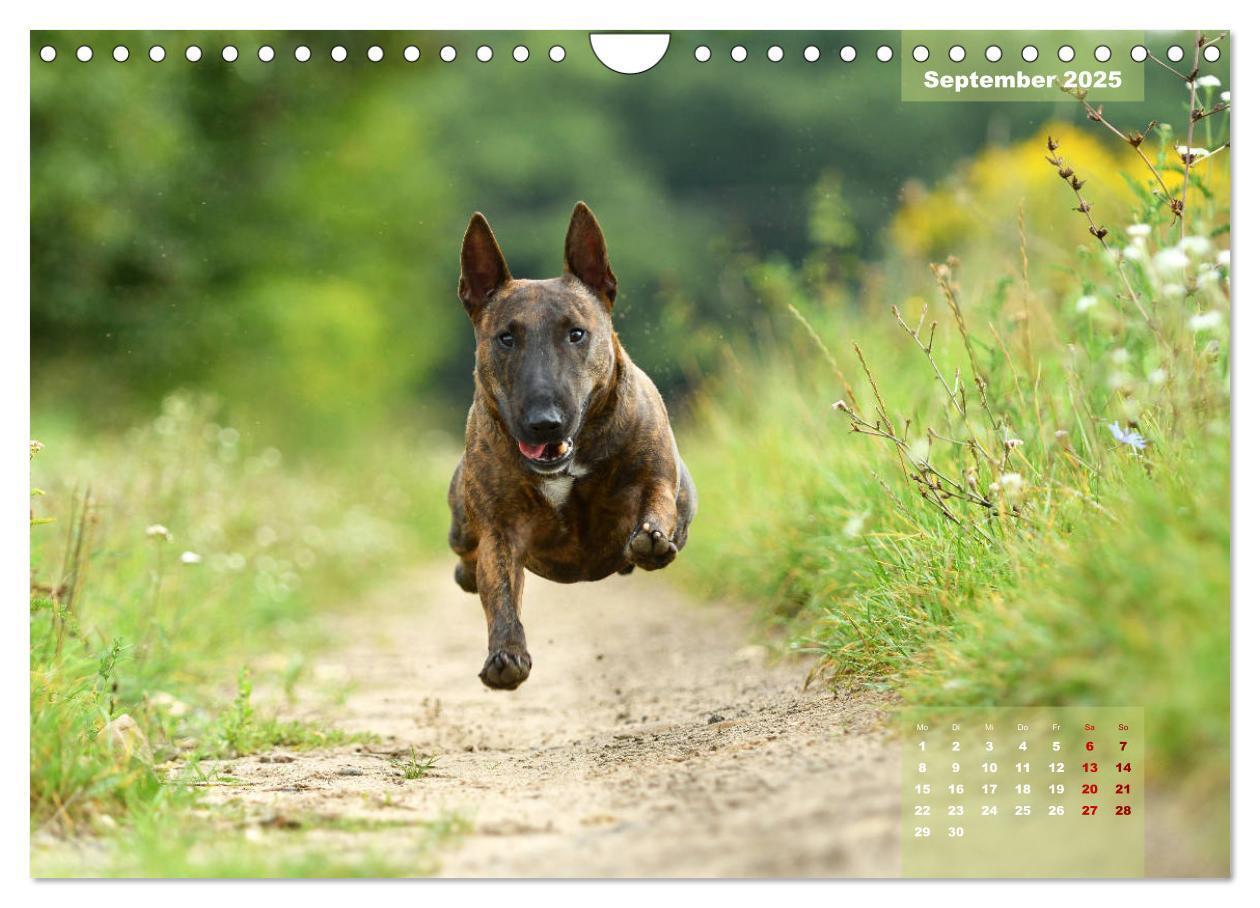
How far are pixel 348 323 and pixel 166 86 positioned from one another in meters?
3.62

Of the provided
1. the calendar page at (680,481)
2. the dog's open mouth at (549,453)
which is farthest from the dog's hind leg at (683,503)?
the dog's open mouth at (549,453)

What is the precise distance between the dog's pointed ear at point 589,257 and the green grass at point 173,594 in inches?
67.2

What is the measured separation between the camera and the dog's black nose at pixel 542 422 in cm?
412

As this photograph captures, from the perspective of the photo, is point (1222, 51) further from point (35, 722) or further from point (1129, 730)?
point (35, 722)

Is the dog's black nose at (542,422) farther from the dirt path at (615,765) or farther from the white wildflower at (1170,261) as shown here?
the white wildflower at (1170,261)

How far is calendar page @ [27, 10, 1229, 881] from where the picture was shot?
9.62 ft

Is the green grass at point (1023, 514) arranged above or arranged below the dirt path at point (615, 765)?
above

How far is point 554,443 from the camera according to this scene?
165 inches

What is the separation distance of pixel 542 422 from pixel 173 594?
123 inches

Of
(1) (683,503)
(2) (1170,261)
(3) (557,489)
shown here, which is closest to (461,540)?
(1) (683,503)

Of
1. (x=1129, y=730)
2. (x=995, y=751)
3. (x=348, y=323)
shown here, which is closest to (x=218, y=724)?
(x=995, y=751)

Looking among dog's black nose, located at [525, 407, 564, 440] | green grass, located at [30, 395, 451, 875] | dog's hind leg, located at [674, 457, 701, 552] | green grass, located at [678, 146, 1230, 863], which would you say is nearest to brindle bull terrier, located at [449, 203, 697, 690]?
dog's black nose, located at [525, 407, 564, 440]

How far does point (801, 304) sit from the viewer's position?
7.43 m

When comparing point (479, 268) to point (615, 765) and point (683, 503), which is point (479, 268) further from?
point (615, 765)
